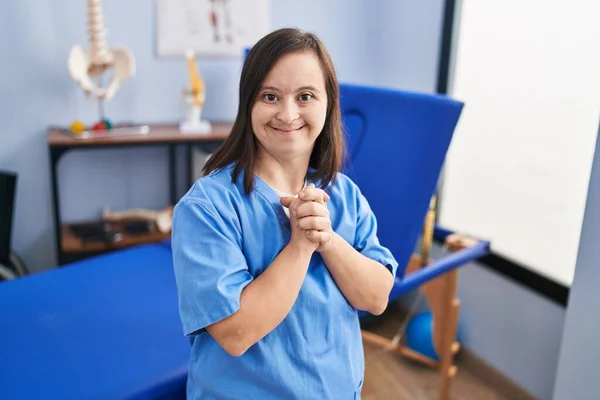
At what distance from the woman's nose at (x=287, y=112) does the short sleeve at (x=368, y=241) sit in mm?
241

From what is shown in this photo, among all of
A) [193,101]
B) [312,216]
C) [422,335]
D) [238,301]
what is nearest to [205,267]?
[238,301]

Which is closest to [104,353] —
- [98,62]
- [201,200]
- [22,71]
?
[201,200]

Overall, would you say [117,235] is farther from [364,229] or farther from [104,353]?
[364,229]

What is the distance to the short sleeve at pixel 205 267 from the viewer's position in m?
0.81

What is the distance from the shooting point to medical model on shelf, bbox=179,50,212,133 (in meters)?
2.26

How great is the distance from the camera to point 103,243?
2131mm

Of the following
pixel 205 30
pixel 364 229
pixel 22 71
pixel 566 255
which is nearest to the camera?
pixel 364 229

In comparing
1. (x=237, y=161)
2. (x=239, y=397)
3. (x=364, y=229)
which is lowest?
(x=239, y=397)

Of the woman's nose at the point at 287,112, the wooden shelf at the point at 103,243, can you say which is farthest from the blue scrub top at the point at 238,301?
the wooden shelf at the point at 103,243

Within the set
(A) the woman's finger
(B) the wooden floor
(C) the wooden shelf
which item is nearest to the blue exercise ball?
(B) the wooden floor

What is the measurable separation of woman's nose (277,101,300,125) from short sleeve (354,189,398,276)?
241 millimetres

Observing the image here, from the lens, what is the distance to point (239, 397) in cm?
89

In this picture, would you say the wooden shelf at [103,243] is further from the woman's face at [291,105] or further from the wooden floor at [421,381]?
the woman's face at [291,105]

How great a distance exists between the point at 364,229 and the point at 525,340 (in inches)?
55.2
